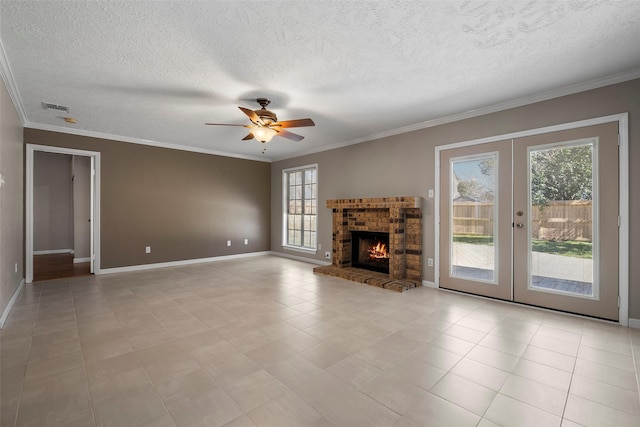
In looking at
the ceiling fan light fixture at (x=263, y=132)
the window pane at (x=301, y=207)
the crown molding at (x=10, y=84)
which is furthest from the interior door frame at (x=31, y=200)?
the window pane at (x=301, y=207)

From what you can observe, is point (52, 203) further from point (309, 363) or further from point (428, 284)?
point (428, 284)

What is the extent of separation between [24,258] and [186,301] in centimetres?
308

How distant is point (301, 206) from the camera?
6953 mm

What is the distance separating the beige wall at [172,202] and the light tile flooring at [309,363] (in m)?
1.94

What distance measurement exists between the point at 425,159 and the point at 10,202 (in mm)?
5556

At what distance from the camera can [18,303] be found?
3533 mm

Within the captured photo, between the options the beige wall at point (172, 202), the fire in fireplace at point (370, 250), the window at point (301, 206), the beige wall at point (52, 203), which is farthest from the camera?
the beige wall at point (52, 203)

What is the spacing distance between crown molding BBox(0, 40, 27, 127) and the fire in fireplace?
4.99m

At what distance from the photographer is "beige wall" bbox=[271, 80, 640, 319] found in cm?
290

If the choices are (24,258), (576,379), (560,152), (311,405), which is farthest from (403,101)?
(24,258)

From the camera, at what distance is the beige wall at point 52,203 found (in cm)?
742

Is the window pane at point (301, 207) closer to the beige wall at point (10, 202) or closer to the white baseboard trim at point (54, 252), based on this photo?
the beige wall at point (10, 202)

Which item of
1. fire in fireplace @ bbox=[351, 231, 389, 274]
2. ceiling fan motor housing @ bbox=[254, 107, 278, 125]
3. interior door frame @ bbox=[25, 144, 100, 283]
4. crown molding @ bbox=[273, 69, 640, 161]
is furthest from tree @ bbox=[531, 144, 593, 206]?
interior door frame @ bbox=[25, 144, 100, 283]

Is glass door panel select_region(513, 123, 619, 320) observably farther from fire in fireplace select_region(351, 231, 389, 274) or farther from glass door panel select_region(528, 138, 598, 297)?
fire in fireplace select_region(351, 231, 389, 274)
